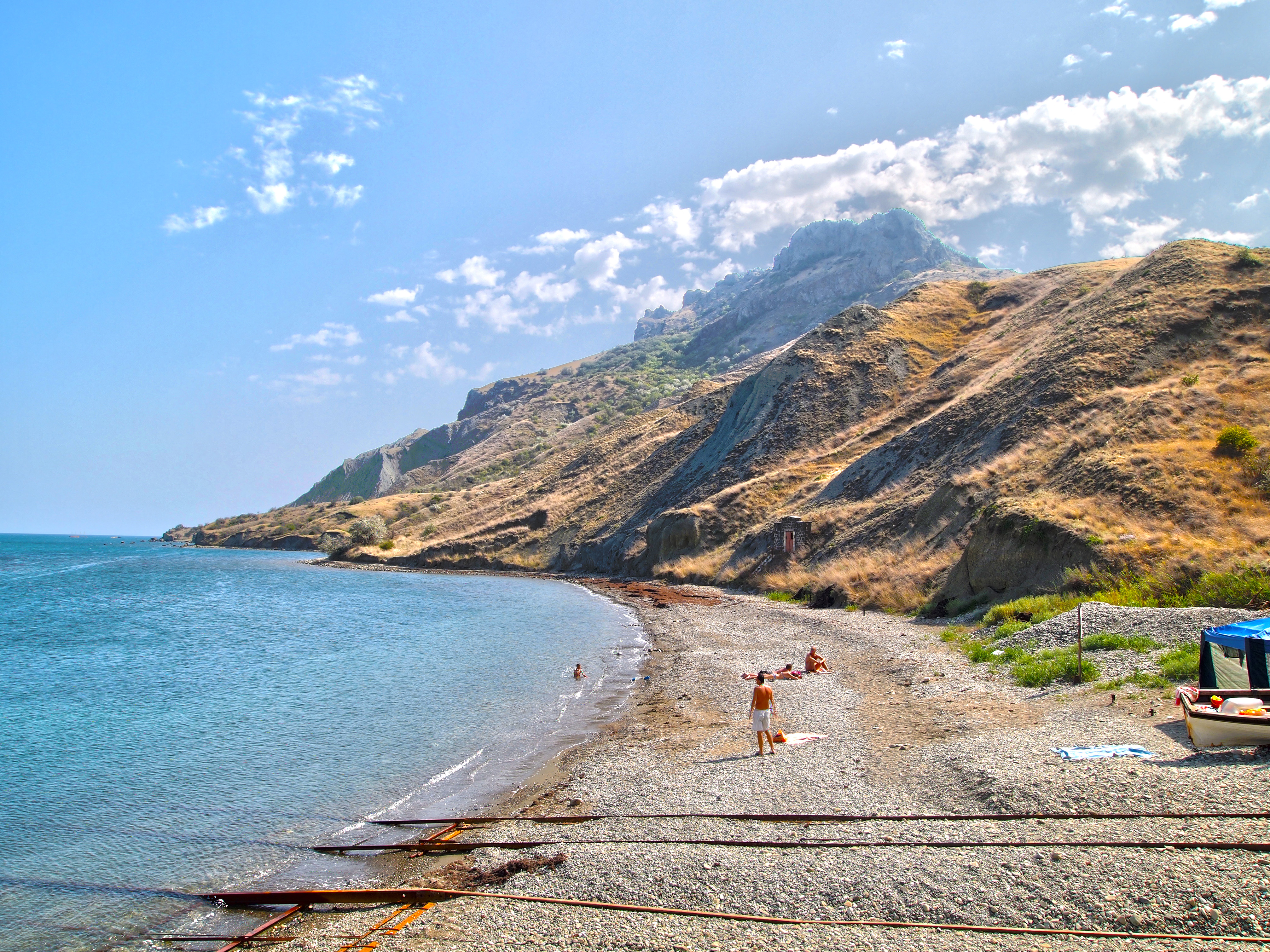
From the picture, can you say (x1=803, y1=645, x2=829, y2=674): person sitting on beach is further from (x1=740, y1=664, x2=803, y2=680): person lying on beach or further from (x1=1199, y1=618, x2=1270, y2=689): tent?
(x1=1199, y1=618, x2=1270, y2=689): tent

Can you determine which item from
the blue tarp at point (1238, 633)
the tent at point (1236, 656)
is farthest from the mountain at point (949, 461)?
the tent at point (1236, 656)

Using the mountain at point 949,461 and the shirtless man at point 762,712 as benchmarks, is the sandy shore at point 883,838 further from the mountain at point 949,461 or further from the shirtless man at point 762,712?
the mountain at point 949,461

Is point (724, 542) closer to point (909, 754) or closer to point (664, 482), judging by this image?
point (664, 482)

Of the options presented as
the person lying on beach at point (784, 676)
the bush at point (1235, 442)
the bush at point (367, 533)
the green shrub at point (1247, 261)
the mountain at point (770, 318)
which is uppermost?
the mountain at point (770, 318)

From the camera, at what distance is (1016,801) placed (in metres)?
9.44

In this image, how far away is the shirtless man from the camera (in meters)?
13.4

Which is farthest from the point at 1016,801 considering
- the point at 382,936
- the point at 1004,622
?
the point at 1004,622

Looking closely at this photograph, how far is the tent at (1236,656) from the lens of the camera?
11.8m

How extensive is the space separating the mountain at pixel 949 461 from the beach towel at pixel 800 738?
44.8 feet

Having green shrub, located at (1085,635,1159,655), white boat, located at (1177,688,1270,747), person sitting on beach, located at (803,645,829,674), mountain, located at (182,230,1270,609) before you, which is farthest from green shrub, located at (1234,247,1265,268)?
white boat, located at (1177,688,1270,747)

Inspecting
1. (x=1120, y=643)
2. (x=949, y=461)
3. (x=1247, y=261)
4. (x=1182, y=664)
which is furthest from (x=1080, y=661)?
(x=1247, y=261)

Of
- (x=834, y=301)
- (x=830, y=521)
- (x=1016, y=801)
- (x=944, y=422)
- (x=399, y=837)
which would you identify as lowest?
(x=399, y=837)

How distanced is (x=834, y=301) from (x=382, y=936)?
178 m

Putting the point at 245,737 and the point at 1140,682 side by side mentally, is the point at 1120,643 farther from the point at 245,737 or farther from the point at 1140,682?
the point at 245,737
